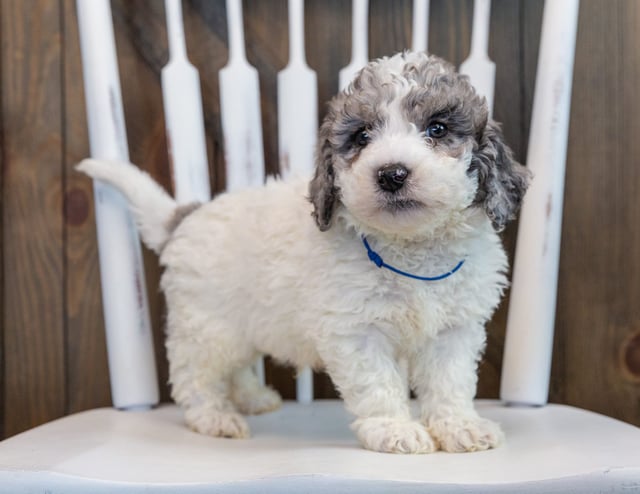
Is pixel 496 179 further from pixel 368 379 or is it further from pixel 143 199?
pixel 143 199

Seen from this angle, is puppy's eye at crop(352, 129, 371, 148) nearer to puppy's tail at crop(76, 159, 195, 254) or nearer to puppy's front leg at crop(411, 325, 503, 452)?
puppy's front leg at crop(411, 325, 503, 452)

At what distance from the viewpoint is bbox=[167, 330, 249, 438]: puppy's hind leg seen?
1.22 metres

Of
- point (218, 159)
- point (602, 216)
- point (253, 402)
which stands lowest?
point (253, 402)

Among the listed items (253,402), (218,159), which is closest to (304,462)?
(253,402)

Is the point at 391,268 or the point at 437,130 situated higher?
the point at 437,130

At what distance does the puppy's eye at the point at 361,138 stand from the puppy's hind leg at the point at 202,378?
1.39ft

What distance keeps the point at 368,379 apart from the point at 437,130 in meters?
0.36

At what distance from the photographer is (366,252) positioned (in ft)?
3.48

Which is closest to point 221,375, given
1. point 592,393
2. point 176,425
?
point 176,425

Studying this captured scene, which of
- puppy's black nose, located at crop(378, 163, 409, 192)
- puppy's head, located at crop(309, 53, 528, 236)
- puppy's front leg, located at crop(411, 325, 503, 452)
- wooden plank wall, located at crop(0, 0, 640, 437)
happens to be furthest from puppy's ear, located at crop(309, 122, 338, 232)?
wooden plank wall, located at crop(0, 0, 640, 437)

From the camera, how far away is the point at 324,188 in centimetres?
103

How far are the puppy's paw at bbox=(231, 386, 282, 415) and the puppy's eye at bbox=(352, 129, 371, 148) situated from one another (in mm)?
575

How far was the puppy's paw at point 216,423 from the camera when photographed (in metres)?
1.19

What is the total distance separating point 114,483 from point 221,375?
0.50 metres
